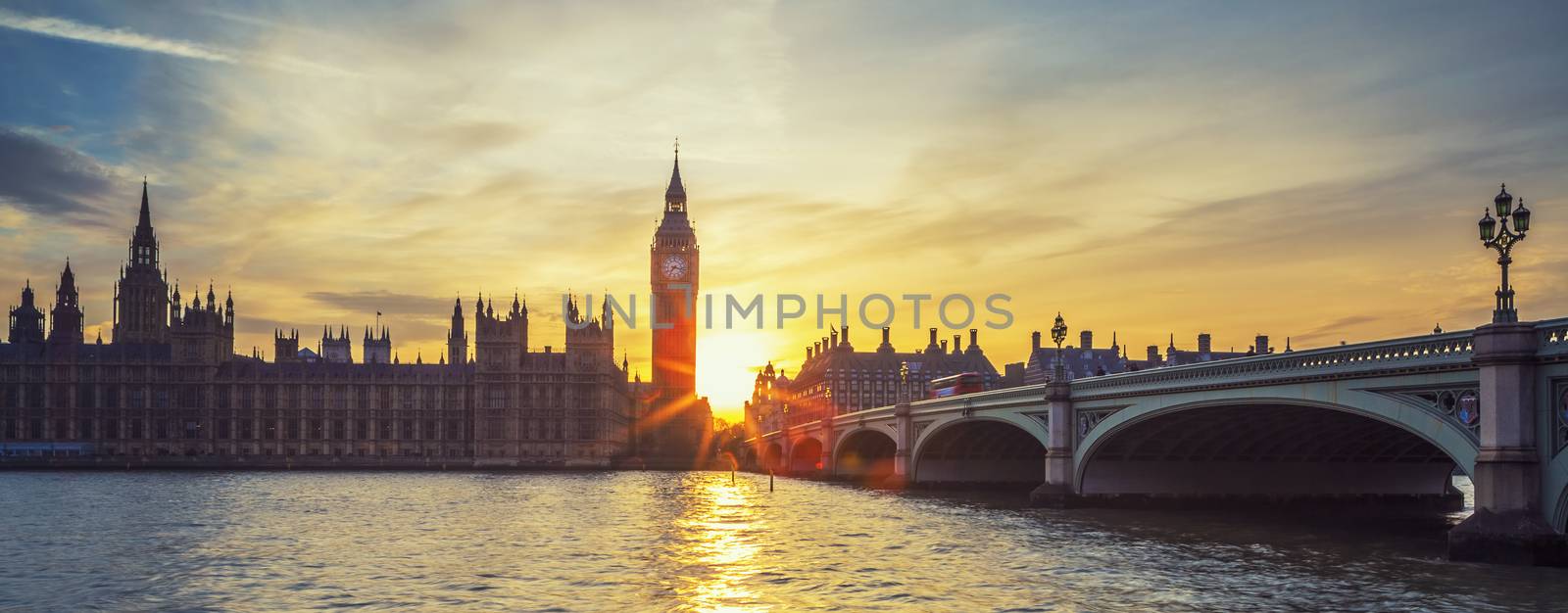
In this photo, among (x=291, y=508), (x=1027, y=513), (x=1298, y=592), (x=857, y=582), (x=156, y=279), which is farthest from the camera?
(x=156, y=279)

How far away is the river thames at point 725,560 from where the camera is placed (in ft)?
105

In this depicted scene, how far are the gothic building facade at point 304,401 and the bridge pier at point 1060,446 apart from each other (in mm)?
96892

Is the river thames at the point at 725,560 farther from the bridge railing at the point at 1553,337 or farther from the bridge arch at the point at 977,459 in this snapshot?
the bridge arch at the point at 977,459

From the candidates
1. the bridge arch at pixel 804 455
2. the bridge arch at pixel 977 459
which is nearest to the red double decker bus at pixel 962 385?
the bridge arch at pixel 977 459

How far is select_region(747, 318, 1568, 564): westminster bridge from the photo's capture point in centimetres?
3225

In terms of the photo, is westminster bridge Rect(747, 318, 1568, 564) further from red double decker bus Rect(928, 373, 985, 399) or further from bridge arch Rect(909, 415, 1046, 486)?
red double decker bus Rect(928, 373, 985, 399)

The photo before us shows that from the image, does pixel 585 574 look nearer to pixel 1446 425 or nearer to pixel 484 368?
pixel 1446 425

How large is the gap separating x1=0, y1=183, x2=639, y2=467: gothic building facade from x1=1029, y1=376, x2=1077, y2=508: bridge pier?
318 feet

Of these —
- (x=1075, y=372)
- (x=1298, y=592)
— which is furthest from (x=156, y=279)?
(x=1298, y=592)

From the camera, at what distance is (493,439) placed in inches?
6073

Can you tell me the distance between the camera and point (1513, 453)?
106ft

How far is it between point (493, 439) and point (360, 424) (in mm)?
16893

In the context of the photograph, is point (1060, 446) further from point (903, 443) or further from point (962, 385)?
point (962, 385)

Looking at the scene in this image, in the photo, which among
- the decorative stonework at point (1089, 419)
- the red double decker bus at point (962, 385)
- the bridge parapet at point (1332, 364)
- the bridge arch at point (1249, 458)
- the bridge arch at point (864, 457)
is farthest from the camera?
the bridge arch at point (864, 457)
